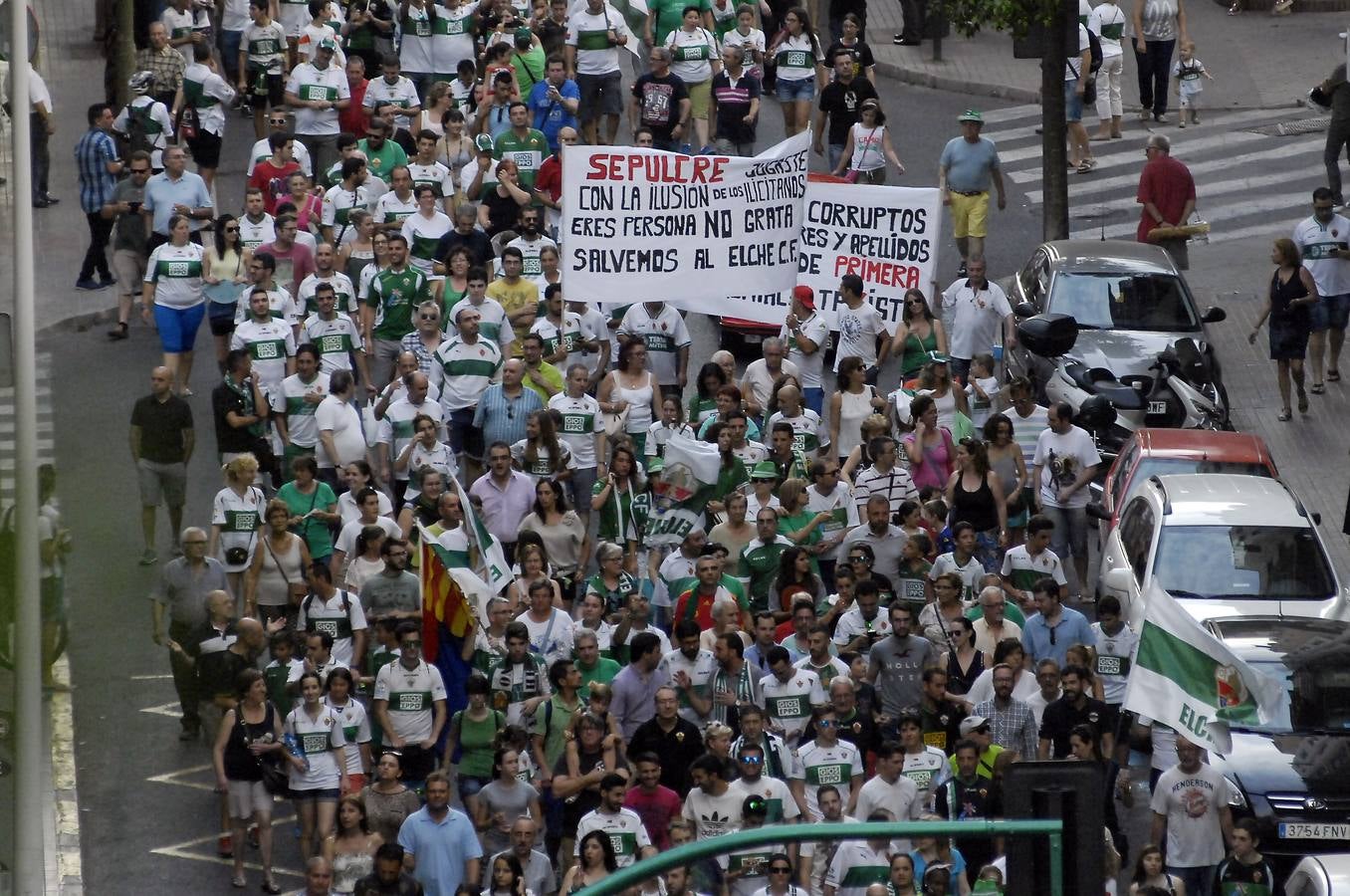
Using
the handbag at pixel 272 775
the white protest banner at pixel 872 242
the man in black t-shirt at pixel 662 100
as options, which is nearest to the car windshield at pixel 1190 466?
the white protest banner at pixel 872 242

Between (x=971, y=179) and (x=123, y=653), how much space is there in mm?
9500

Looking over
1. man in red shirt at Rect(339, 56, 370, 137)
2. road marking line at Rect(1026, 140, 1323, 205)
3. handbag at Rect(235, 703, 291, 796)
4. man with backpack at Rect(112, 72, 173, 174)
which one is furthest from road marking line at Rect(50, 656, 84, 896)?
road marking line at Rect(1026, 140, 1323, 205)

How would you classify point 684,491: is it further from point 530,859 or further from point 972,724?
point 530,859

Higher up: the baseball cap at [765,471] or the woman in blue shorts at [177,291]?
the woman in blue shorts at [177,291]

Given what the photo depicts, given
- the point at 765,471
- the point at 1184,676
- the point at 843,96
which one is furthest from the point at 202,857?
the point at 843,96

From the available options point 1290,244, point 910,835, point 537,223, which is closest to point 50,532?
point 910,835

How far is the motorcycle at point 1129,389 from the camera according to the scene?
62.8 ft

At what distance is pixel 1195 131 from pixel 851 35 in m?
5.63

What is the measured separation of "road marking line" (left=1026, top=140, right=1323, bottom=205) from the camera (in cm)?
2672

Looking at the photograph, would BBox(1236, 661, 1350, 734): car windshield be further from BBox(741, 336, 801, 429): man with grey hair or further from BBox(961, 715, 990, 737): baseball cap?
BBox(741, 336, 801, 429): man with grey hair

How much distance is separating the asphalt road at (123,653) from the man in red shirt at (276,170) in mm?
1548

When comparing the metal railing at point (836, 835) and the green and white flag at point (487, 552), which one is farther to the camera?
the green and white flag at point (487, 552)

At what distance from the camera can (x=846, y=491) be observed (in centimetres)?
1683

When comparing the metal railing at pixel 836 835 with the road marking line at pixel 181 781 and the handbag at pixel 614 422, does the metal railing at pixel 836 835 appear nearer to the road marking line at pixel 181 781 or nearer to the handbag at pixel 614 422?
the road marking line at pixel 181 781
